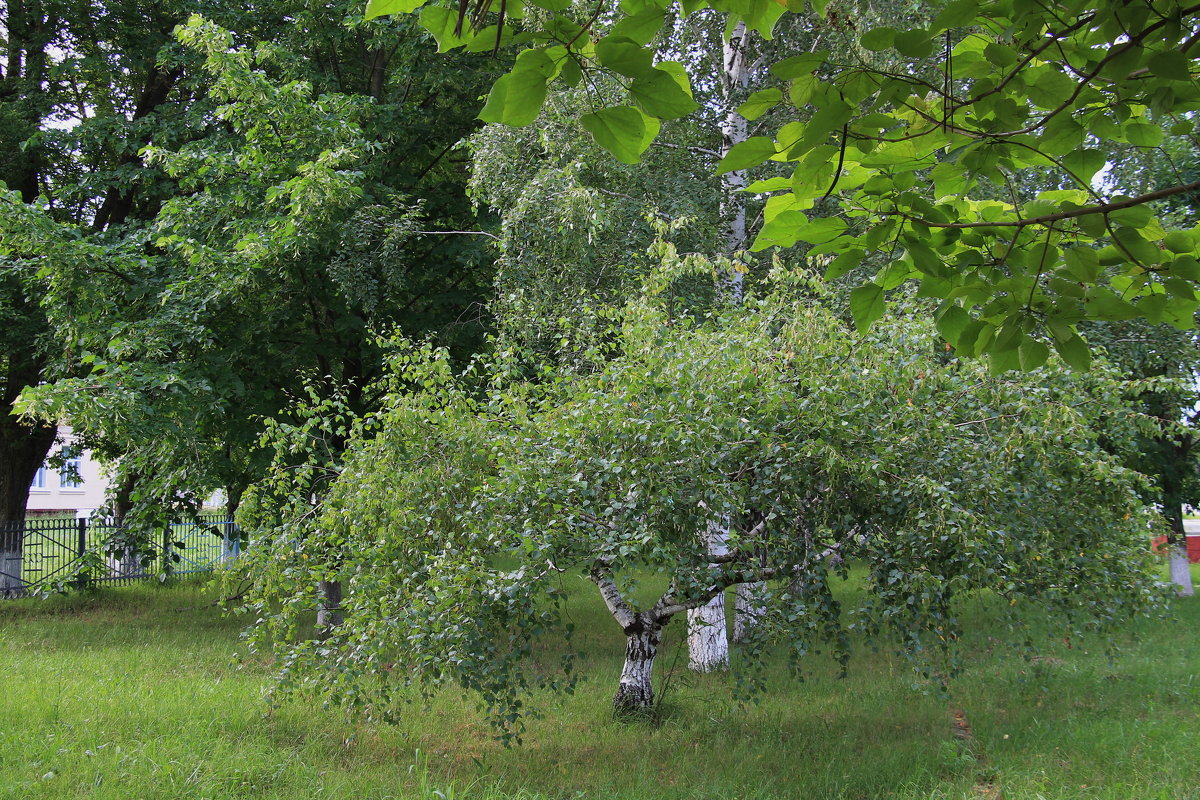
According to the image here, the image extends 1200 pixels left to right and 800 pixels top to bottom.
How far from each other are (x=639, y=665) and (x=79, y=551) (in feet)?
44.7

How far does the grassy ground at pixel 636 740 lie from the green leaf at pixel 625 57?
431cm

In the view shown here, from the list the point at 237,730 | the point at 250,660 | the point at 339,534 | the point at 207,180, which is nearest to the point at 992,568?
the point at 339,534

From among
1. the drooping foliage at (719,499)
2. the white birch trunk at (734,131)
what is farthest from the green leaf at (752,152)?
the white birch trunk at (734,131)

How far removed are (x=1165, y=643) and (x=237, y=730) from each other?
407 inches

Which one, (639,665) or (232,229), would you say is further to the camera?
(232,229)

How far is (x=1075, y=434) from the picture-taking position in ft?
16.8

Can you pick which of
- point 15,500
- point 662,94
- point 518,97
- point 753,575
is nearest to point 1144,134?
point 662,94

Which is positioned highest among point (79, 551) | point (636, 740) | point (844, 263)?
point (844, 263)

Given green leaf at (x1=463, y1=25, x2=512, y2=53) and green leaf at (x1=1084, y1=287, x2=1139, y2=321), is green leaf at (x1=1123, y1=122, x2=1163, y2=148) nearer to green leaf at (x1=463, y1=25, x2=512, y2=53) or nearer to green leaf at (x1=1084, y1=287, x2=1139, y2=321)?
green leaf at (x1=1084, y1=287, x2=1139, y2=321)

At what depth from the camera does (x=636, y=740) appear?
5.91 m

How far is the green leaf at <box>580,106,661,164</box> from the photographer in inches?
46.6

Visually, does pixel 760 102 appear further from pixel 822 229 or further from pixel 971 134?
pixel 971 134

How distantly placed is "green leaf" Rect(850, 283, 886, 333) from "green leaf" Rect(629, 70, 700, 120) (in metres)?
0.81

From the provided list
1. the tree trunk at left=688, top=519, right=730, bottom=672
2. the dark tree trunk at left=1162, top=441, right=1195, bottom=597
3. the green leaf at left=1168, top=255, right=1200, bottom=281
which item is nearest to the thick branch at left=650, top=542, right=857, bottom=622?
the tree trunk at left=688, top=519, right=730, bottom=672
